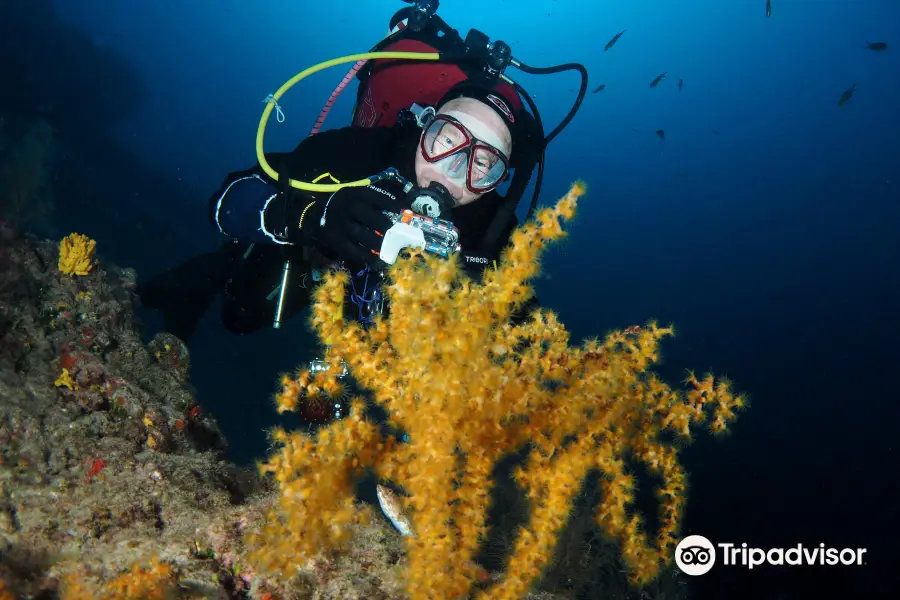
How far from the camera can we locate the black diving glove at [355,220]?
2831mm

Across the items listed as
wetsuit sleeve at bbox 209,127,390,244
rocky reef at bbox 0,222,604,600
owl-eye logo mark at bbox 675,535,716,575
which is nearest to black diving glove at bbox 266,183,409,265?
wetsuit sleeve at bbox 209,127,390,244

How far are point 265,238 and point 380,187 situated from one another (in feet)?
3.84

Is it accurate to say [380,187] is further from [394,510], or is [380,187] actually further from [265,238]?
[394,510]

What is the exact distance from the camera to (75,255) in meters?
3.56

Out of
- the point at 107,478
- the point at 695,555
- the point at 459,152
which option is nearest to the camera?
the point at 107,478

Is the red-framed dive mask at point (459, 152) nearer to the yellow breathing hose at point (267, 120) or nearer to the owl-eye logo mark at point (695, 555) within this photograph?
the yellow breathing hose at point (267, 120)

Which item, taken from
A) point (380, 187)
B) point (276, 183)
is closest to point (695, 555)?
point (380, 187)

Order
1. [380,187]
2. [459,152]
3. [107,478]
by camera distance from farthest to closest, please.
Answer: [459,152] < [380,187] < [107,478]

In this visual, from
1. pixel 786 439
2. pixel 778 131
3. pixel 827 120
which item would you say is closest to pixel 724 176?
pixel 778 131

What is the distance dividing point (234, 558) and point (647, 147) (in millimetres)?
88642

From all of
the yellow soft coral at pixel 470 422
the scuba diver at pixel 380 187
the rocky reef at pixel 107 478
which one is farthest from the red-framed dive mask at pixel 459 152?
the rocky reef at pixel 107 478

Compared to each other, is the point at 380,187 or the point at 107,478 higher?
the point at 380,187

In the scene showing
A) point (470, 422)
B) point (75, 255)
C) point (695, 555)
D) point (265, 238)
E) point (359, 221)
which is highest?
point (265, 238)

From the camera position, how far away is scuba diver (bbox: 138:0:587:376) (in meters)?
3.01
